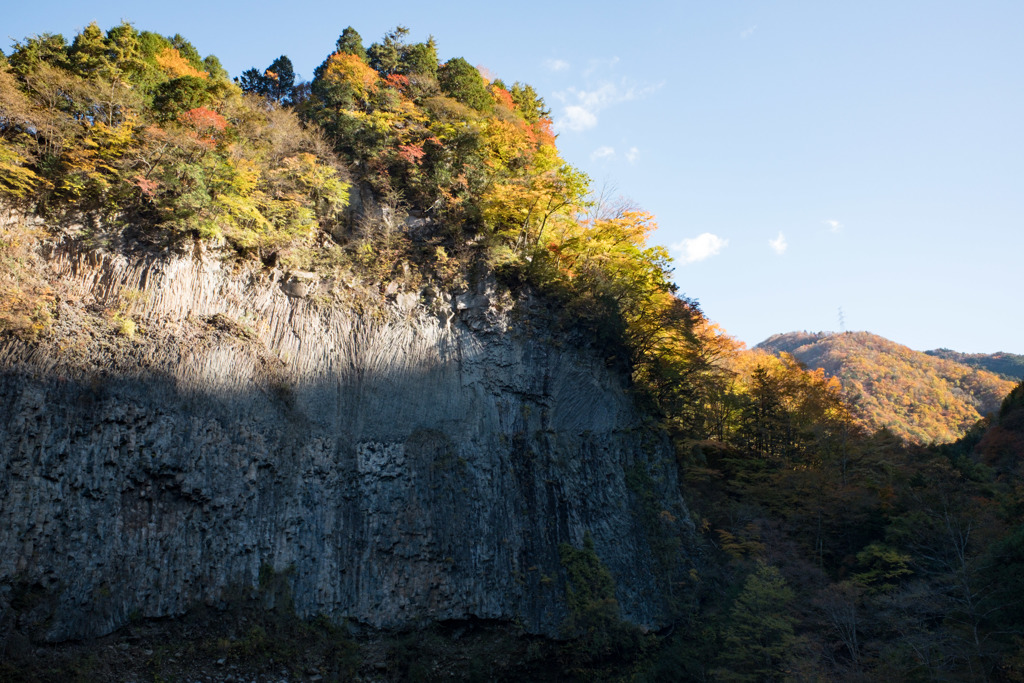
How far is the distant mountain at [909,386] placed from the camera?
4712 cm

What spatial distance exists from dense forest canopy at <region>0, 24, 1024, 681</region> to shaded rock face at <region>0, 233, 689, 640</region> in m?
0.94

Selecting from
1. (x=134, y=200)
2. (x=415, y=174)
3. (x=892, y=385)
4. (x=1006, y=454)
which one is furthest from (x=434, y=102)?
(x=892, y=385)

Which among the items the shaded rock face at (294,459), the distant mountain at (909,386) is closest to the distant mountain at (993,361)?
the distant mountain at (909,386)

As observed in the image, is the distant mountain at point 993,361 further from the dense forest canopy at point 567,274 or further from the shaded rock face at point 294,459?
the shaded rock face at point 294,459

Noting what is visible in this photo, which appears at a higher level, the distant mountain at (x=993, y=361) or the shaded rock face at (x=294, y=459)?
the distant mountain at (x=993, y=361)

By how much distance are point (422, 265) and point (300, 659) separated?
36.0ft

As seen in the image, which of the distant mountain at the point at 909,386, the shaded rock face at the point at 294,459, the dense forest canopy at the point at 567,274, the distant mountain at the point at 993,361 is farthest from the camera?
the distant mountain at the point at 993,361

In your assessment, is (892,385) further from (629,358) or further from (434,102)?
(434,102)

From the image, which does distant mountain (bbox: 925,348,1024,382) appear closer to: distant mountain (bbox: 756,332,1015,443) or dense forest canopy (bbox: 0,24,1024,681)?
distant mountain (bbox: 756,332,1015,443)

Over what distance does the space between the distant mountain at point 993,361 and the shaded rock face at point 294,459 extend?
209ft

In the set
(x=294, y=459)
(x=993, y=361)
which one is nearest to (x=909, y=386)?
(x=993, y=361)

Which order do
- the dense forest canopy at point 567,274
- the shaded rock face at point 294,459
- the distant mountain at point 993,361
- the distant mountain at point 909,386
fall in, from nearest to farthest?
the shaded rock face at point 294,459
the dense forest canopy at point 567,274
the distant mountain at point 909,386
the distant mountain at point 993,361

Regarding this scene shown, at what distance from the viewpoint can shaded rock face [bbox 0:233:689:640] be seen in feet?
39.2

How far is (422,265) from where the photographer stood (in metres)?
18.6
